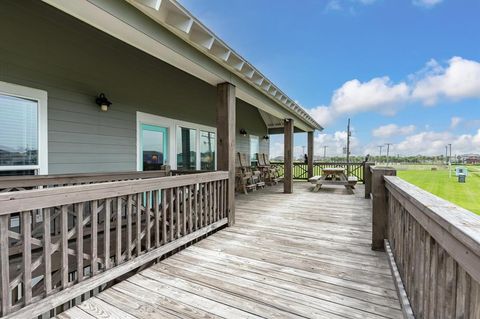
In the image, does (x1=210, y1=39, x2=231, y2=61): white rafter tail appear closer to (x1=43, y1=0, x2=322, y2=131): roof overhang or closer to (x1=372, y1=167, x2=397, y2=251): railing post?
(x1=43, y1=0, x2=322, y2=131): roof overhang

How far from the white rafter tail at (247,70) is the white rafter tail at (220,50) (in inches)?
19.9

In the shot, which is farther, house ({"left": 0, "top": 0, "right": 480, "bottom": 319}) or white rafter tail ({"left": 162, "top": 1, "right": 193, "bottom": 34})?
white rafter tail ({"left": 162, "top": 1, "right": 193, "bottom": 34})

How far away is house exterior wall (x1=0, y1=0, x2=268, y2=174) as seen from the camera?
299 cm

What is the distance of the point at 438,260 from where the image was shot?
1.11 m

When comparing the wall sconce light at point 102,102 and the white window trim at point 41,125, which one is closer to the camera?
the white window trim at point 41,125

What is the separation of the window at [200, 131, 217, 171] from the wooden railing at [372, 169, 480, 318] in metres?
5.06

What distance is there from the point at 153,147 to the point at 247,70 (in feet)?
8.19

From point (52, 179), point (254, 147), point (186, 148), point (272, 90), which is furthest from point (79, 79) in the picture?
point (254, 147)

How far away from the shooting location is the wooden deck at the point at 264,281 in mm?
1771

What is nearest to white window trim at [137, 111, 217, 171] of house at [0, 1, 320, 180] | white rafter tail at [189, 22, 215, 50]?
house at [0, 1, 320, 180]

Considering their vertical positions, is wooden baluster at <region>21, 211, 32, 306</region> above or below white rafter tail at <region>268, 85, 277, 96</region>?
below

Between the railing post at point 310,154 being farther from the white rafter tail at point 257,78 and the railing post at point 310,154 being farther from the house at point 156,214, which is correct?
the white rafter tail at point 257,78

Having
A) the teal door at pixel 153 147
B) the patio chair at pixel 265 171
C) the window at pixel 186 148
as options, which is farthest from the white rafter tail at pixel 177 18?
the patio chair at pixel 265 171

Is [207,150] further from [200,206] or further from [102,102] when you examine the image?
[200,206]
